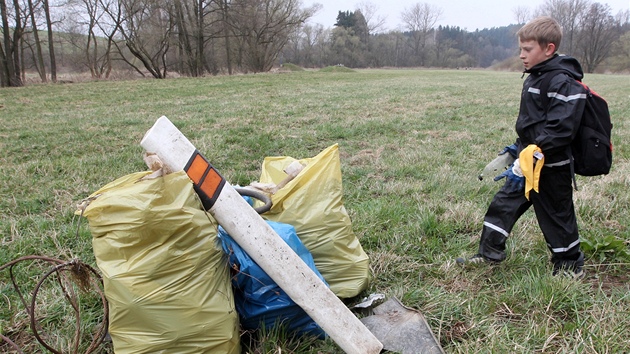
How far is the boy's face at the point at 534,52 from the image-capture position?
238cm

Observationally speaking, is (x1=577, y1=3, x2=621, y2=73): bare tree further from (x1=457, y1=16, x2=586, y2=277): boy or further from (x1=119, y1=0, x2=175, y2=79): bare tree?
(x1=457, y1=16, x2=586, y2=277): boy

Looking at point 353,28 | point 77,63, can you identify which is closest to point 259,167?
point 77,63

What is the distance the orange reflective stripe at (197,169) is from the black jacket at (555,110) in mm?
1801

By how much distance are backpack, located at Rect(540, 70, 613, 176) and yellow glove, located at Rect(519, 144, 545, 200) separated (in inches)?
9.2

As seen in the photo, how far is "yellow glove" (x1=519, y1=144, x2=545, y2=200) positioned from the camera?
2270 mm

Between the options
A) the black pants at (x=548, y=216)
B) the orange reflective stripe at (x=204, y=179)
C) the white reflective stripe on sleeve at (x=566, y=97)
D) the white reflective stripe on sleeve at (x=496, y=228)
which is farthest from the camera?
the white reflective stripe on sleeve at (x=496, y=228)

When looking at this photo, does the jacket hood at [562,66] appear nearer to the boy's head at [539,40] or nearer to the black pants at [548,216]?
the boy's head at [539,40]

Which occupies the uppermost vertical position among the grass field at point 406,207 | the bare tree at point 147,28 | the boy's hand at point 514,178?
the bare tree at point 147,28

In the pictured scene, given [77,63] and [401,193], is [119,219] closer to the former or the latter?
[401,193]

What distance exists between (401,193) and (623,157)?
3.66m

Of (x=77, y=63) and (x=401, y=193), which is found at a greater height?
(x=77, y=63)

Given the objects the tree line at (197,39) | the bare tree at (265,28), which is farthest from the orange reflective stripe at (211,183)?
the bare tree at (265,28)

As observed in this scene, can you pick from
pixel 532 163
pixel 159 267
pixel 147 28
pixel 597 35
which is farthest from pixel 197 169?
pixel 597 35

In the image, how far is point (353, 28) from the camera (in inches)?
2569
